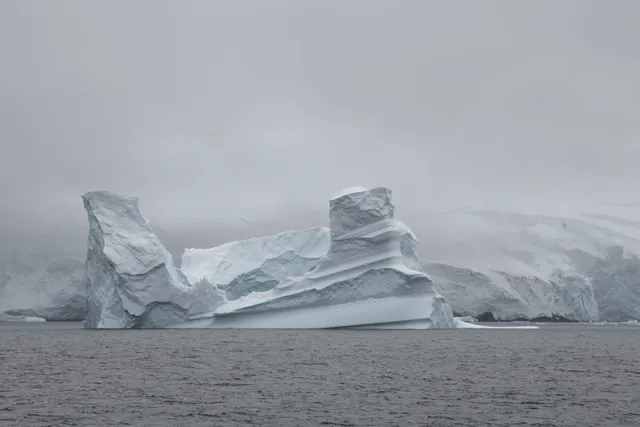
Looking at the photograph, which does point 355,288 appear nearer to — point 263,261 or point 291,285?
point 291,285

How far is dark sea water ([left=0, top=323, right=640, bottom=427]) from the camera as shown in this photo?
15422 millimetres

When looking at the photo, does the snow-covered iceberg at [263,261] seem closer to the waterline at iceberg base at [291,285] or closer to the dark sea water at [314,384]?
the waterline at iceberg base at [291,285]

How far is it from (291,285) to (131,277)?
6602 millimetres

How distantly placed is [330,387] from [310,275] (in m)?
18.4

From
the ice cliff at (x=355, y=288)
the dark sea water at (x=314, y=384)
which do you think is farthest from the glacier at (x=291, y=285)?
the dark sea water at (x=314, y=384)

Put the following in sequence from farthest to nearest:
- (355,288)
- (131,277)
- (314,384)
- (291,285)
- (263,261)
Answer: (263,261)
(291,285)
(355,288)
(131,277)
(314,384)

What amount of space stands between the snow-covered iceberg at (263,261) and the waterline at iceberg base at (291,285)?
21.8 feet

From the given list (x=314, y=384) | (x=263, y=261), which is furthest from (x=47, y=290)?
(x=314, y=384)

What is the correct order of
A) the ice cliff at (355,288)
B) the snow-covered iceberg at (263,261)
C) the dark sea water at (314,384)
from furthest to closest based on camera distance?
the snow-covered iceberg at (263,261), the ice cliff at (355,288), the dark sea water at (314,384)

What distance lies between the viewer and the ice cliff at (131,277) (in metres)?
37.7

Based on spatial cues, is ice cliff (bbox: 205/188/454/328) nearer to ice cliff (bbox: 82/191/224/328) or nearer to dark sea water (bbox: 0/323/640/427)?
ice cliff (bbox: 82/191/224/328)

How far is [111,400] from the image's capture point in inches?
680

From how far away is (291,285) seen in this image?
37844 millimetres

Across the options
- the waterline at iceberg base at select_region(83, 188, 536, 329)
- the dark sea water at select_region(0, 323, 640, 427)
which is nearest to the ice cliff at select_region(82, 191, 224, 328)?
the waterline at iceberg base at select_region(83, 188, 536, 329)
